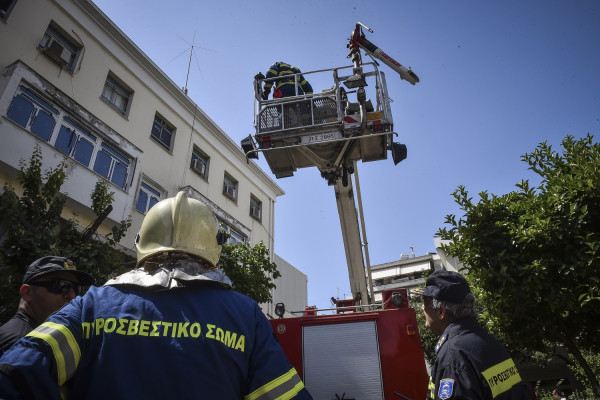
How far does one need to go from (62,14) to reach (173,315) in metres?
12.9

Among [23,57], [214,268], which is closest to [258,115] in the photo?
[214,268]

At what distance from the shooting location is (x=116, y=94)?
12.5 meters

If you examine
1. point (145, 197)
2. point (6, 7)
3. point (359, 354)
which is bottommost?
point (359, 354)

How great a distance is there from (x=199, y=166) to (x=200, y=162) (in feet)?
0.85

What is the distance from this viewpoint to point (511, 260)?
6156mm

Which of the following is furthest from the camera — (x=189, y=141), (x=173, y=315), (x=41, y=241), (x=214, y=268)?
(x=189, y=141)

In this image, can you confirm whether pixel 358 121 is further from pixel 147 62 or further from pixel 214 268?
pixel 147 62

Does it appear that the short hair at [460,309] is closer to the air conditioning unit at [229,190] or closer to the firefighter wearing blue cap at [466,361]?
the firefighter wearing blue cap at [466,361]

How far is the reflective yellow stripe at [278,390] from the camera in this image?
4.65 feet

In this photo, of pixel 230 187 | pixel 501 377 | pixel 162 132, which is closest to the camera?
pixel 501 377

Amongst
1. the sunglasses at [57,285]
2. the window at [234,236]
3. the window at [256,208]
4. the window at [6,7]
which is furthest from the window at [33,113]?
the window at [256,208]

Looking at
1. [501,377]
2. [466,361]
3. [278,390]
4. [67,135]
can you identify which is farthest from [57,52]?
[501,377]

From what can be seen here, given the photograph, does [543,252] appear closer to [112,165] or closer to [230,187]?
[112,165]

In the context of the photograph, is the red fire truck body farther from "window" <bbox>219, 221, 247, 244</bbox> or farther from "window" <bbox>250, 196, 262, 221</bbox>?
"window" <bbox>250, 196, 262, 221</bbox>
